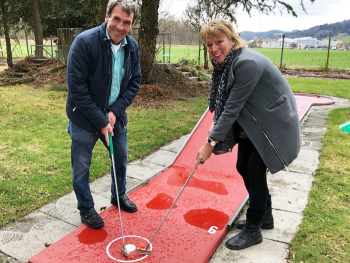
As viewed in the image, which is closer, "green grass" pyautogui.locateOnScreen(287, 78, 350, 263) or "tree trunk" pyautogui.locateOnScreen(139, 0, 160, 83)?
"green grass" pyautogui.locateOnScreen(287, 78, 350, 263)

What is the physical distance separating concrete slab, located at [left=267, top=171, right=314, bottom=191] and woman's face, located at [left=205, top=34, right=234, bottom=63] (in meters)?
2.16

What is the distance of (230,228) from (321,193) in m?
1.33

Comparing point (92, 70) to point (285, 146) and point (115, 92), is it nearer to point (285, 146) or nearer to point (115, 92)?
point (115, 92)

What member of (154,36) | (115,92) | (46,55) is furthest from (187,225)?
(46,55)

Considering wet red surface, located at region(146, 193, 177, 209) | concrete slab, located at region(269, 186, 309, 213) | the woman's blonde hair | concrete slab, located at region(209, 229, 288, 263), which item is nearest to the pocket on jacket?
the woman's blonde hair

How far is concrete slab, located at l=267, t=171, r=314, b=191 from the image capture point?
3.76m

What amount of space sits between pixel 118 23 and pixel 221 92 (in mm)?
1009

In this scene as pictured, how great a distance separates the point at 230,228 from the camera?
2867 millimetres

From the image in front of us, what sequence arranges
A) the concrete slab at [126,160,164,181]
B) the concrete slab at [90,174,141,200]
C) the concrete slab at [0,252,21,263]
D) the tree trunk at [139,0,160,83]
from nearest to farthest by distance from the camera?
1. the concrete slab at [0,252,21,263]
2. the concrete slab at [90,174,141,200]
3. the concrete slab at [126,160,164,181]
4. the tree trunk at [139,0,160,83]

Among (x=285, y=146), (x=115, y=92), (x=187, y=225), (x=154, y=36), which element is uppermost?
(x=154, y=36)

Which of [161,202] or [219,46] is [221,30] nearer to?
[219,46]

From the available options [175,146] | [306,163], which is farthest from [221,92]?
[175,146]

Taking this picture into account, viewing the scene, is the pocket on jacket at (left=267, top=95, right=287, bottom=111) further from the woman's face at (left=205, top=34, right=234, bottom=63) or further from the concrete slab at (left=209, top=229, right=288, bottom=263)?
the concrete slab at (left=209, top=229, right=288, bottom=263)

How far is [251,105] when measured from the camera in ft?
7.50
